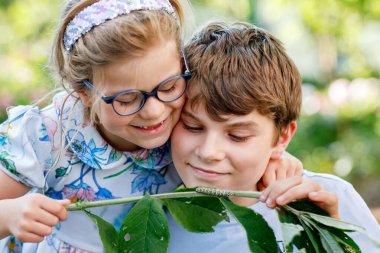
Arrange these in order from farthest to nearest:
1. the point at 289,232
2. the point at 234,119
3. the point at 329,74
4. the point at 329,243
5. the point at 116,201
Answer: the point at 329,74, the point at 234,119, the point at 116,201, the point at 329,243, the point at 289,232

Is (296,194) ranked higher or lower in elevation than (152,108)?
lower

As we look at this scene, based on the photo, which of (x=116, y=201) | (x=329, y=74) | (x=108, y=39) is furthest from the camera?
(x=329, y=74)

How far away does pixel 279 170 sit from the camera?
2.20m

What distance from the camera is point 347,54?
6.91 metres

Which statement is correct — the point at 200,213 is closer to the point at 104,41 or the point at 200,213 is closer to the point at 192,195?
the point at 192,195

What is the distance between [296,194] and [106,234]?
19.6 inches

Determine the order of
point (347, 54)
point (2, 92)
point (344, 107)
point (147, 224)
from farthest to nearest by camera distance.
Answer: point (347, 54) → point (344, 107) → point (2, 92) → point (147, 224)

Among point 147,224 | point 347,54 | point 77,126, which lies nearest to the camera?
point 147,224

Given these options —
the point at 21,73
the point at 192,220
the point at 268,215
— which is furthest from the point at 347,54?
the point at 192,220

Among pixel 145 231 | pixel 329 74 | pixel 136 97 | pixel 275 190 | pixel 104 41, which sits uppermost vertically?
pixel 104 41

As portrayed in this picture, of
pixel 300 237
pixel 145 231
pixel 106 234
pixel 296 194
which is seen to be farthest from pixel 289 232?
pixel 106 234

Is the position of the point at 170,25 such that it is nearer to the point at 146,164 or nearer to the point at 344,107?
the point at 146,164

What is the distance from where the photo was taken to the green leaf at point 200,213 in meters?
1.75

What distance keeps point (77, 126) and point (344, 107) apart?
15.3 feet
